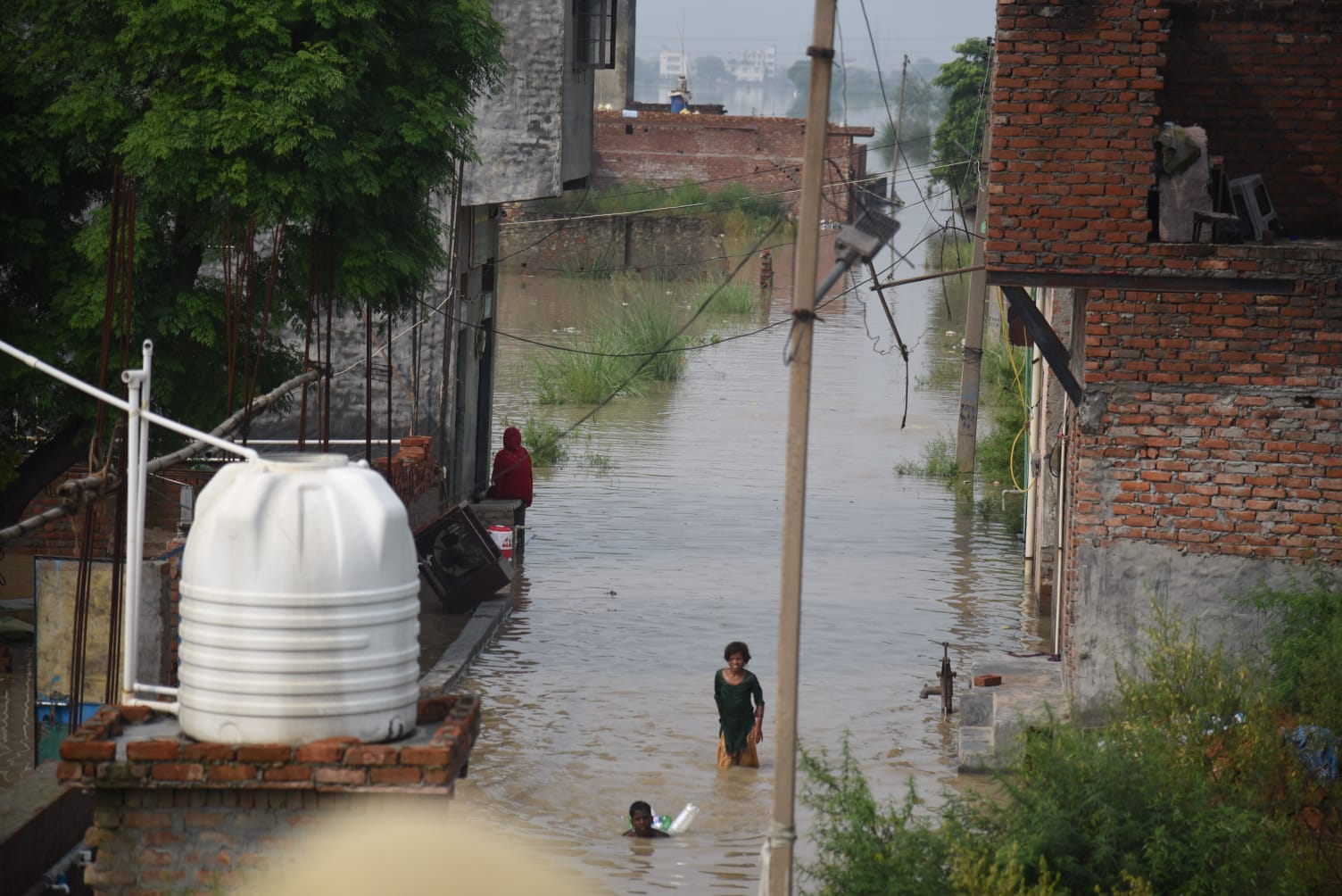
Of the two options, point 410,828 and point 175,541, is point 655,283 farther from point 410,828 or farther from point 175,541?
point 410,828

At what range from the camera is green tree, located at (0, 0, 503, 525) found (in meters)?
12.0

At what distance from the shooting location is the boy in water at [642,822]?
10086 mm

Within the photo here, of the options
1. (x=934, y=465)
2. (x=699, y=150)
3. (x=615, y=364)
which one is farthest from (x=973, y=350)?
(x=699, y=150)

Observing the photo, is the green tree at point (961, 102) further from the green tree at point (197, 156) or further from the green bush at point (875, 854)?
the green bush at point (875, 854)

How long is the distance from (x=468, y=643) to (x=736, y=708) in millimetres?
4013

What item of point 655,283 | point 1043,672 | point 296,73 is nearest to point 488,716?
point 1043,672

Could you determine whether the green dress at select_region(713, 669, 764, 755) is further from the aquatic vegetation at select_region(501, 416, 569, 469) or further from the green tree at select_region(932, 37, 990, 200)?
the green tree at select_region(932, 37, 990, 200)

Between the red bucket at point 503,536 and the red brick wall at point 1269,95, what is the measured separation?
826 cm

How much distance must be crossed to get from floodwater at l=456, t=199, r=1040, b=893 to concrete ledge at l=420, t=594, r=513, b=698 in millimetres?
176

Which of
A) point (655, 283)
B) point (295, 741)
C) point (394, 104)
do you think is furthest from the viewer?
point (655, 283)

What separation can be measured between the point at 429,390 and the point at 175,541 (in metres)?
7.61

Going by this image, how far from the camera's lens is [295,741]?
17.1ft

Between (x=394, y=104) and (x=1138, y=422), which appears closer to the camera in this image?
(x=1138, y=422)

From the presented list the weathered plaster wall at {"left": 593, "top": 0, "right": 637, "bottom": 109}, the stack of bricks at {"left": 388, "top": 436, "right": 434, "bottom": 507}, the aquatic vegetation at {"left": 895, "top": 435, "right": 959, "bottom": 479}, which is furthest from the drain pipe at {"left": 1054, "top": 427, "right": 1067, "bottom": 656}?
the weathered plaster wall at {"left": 593, "top": 0, "right": 637, "bottom": 109}
